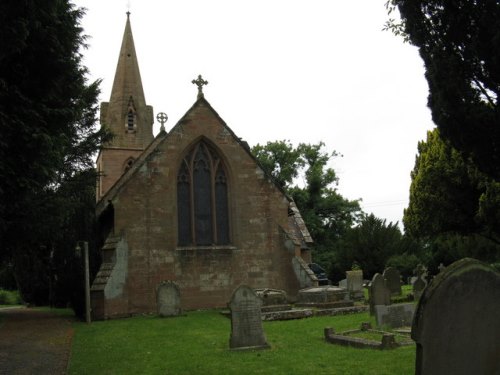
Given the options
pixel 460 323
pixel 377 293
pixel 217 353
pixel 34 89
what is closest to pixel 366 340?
pixel 217 353

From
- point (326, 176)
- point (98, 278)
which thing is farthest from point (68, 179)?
point (326, 176)

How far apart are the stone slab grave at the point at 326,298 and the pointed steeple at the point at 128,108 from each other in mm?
20489

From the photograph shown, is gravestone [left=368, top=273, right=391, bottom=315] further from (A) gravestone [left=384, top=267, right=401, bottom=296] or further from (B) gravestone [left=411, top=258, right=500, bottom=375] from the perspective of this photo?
(B) gravestone [left=411, top=258, right=500, bottom=375]

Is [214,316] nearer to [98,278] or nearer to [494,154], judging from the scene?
[98,278]

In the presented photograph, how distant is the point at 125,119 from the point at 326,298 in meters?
22.4

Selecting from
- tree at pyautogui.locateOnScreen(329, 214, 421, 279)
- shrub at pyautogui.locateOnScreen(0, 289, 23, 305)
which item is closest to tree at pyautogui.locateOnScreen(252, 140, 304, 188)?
tree at pyautogui.locateOnScreen(329, 214, 421, 279)

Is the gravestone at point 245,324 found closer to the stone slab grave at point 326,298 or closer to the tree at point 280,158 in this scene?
the stone slab grave at point 326,298

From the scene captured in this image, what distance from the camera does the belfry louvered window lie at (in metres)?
20.6

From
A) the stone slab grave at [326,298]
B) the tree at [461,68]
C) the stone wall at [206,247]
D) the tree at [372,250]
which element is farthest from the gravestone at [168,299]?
the tree at [372,250]

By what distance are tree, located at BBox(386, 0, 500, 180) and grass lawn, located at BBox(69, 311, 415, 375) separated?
15.9 feet

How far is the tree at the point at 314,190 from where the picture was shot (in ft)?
149

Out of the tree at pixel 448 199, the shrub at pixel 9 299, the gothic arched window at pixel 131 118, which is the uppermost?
the gothic arched window at pixel 131 118

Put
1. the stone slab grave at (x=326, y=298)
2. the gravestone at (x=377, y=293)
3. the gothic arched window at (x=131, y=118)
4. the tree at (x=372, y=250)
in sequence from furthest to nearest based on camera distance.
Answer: the gothic arched window at (x=131, y=118) → the tree at (x=372, y=250) → the stone slab grave at (x=326, y=298) → the gravestone at (x=377, y=293)

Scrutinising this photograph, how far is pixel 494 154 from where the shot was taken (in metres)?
11.2
